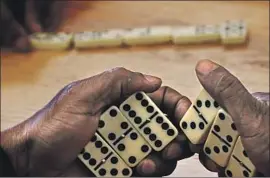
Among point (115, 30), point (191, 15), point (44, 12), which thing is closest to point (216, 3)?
point (191, 15)

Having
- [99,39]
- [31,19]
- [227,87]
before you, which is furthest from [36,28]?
[227,87]

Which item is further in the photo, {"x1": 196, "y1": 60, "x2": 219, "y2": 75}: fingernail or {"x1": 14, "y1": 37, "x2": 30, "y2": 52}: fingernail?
{"x1": 14, "y1": 37, "x2": 30, "y2": 52}: fingernail

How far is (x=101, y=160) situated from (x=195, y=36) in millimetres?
588

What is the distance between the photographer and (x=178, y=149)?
63 cm

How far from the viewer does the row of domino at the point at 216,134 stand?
0.58 m

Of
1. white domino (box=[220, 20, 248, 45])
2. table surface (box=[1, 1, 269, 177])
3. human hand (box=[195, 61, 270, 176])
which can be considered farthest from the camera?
white domino (box=[220, 20, 248, 45])

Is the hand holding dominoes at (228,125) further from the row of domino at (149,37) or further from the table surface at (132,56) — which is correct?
the row of domino at (149,37)

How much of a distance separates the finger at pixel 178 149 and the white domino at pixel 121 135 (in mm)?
18

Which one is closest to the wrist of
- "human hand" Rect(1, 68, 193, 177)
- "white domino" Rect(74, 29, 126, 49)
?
"human hand" Rect(1, 68, 193, 177)

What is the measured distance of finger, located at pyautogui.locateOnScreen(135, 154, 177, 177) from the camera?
2.05ft

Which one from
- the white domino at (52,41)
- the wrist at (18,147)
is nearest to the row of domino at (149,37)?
the white domino at (52,41)

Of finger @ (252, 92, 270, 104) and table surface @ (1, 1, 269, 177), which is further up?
finger @ (252, 92, 270, 104)

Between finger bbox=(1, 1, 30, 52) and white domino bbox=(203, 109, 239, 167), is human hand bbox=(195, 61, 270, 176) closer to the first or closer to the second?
white domino bbox=(203, 109, 239, 167)

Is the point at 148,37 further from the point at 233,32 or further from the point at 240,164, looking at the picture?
the point at 240,164
